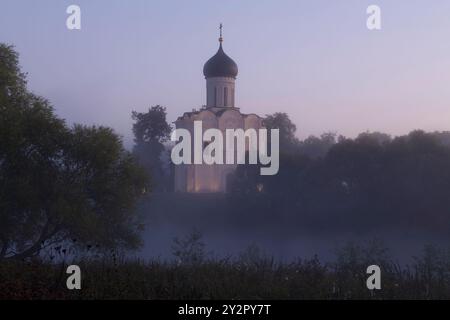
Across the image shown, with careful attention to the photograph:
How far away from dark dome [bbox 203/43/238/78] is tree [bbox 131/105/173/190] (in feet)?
21.6

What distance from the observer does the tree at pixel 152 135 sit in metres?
57.8

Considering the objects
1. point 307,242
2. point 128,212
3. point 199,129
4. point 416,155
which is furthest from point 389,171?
point 128,212

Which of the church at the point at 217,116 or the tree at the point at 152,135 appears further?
the tree at the point at 152,135

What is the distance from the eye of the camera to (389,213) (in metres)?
38.8

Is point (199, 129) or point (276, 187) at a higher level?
point (199, 129)

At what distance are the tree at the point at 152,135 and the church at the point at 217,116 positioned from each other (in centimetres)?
385

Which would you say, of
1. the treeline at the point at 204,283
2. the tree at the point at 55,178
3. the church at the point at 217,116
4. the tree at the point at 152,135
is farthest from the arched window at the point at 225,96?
the treeline at the point at 204,283

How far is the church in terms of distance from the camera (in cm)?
5281

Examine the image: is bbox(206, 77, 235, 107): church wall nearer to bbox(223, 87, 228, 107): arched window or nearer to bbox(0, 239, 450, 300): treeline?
bbox(223, 87, 228, 107): arched window

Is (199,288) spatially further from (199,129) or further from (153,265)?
(199,129)

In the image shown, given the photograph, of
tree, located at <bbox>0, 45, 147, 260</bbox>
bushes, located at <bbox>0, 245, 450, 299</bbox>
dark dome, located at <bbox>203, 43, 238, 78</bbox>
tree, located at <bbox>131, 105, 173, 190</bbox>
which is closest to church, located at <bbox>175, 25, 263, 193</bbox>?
dark dome, located at <bbox>203, 43, 238, 78</bbox>

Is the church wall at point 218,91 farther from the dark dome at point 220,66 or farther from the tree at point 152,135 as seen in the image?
the tree at point 152,135

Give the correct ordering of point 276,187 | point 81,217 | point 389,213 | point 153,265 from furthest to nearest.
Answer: point 276,187
point 389,213
point 81,217
point 153,265

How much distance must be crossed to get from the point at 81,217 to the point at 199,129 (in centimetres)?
3154
